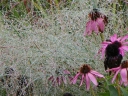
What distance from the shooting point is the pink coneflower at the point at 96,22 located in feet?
3.59

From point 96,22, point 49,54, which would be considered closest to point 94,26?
point 96,22

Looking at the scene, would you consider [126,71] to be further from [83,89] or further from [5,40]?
[5,40]

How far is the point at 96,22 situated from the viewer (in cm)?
110

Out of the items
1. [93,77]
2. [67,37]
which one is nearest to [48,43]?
[67,37]

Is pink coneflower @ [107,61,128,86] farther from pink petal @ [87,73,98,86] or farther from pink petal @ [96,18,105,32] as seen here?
pink petal @ [96,18,105,32]

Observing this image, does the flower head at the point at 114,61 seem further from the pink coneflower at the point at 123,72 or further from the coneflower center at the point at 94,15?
the coneflower center at the point at 94,15

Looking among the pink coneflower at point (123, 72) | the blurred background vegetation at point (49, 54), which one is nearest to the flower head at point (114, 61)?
the pink coneflower at point (123, 72)

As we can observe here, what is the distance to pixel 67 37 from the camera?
1.20 meters

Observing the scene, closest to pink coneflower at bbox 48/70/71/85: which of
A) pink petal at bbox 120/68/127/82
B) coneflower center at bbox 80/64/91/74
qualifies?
coneflower center at bbox 80/64/91/74

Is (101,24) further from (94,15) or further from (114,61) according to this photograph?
(114,61)

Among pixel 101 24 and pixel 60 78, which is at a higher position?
pixel 101 24

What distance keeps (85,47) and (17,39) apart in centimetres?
21

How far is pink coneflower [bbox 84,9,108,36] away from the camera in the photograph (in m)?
1.09

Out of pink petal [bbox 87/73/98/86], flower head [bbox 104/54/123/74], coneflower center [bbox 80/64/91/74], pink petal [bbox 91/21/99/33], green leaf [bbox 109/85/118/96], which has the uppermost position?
pink petal [bbox 91/21/99/33]
